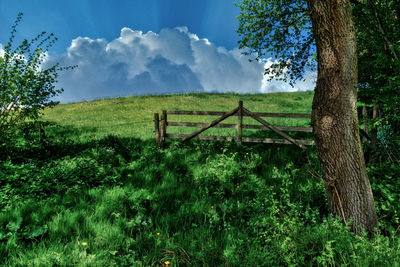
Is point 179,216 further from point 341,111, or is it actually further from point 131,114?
point 131,114

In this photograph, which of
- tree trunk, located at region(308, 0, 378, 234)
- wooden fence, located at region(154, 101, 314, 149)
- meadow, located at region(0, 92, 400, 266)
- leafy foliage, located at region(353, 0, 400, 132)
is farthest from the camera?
wooden fence, located at region(154, 101, 314, 149)

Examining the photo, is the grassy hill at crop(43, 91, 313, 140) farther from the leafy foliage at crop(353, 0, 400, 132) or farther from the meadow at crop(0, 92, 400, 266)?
the leafy foliage at crop(353, 0, 400, 132)

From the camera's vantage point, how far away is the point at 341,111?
3.39 metres

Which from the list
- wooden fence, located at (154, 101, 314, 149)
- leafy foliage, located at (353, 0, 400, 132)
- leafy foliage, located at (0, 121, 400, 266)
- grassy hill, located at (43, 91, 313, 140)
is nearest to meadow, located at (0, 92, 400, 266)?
leafy foliage, located at (0, 121, 400, 266)

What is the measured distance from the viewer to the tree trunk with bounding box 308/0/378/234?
3373 millimetres

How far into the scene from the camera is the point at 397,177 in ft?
17.0

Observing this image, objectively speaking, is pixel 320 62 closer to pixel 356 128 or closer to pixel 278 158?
pixel 356 128

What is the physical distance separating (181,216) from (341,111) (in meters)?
3.08

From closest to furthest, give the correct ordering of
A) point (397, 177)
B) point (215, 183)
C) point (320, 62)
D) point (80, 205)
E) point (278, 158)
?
point (320, 62)
point (80, 205)
point (397, 177)
point (215, 183)
point (278, 158)

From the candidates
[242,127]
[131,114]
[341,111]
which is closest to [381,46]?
[341,111]

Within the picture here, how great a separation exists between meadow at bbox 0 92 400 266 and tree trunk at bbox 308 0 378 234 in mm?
335

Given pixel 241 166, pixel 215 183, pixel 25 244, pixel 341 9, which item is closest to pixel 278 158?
pixel 241 166

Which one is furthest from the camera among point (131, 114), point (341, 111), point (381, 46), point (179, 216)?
point (131, 114)

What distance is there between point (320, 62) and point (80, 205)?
4.84m
